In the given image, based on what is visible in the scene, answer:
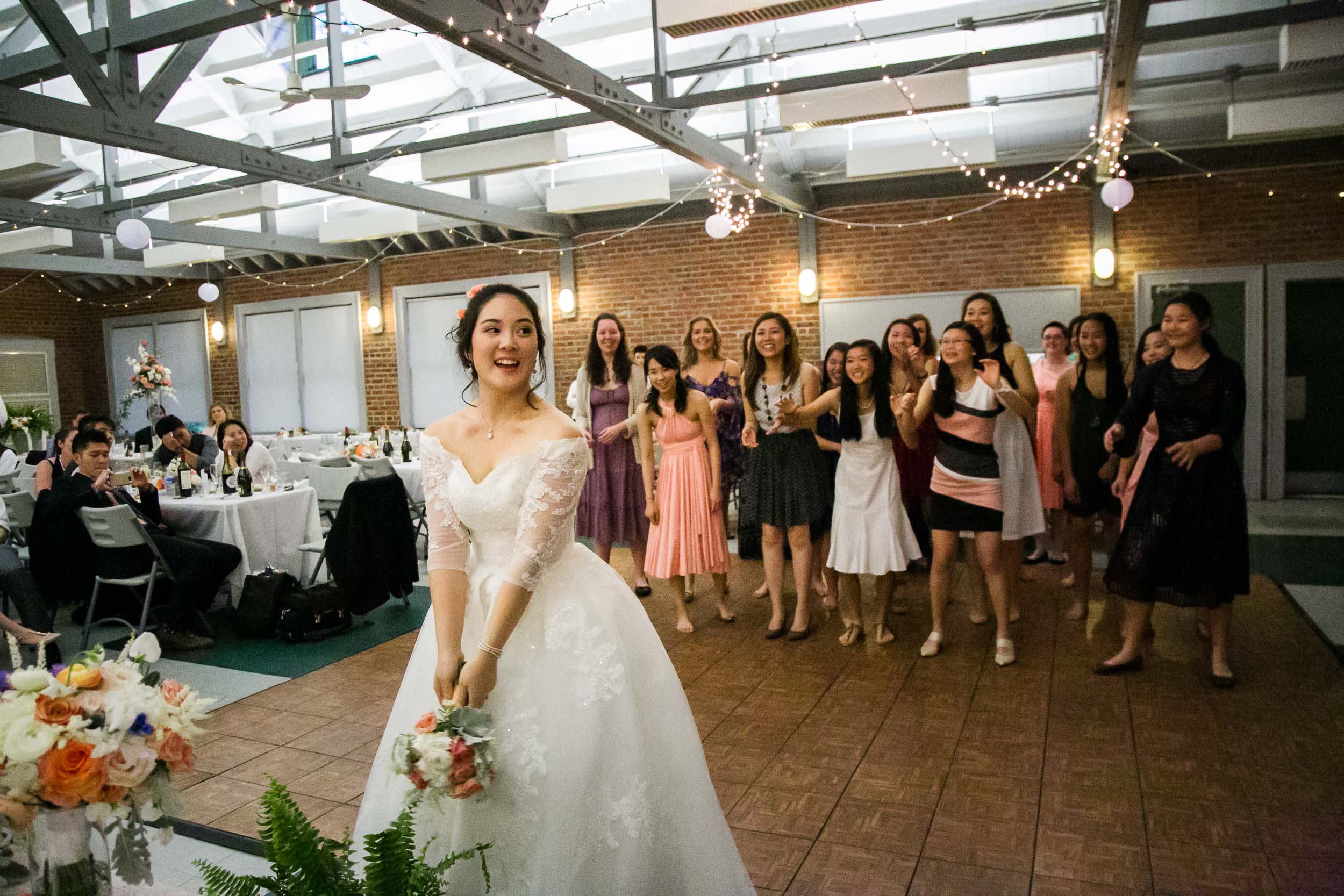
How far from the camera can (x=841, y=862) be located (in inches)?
101

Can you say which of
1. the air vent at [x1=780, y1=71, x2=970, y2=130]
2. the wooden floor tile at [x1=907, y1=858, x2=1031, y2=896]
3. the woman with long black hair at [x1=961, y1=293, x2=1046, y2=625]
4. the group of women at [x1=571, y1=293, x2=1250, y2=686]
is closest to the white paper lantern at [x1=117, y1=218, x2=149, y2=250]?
the group of women at [x1=571, y1=293, x2=1250, y2=686]

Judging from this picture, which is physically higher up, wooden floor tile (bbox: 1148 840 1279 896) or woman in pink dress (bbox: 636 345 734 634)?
woman in pink dress (bbox: 636 345 734 634)

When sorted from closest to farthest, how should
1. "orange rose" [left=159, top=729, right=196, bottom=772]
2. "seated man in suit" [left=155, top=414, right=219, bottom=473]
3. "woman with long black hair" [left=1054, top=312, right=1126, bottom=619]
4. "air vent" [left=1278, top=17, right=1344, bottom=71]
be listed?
"orange rose" [left=159, top=729, right=196, bottom=772] < "woman with long black hair" [left=1054, top=312, right=1126, bottom=619] < "air vent" [left=1278, top=17, right=1344, bottom=71] < "seated man in suit" [left=155, top=414, right=219, bottom=473]

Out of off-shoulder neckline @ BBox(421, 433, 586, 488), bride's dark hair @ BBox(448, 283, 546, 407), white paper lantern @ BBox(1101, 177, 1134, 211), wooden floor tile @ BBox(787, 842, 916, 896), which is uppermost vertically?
white paper lantern @ BBox(1101, 177, 1134, 211)

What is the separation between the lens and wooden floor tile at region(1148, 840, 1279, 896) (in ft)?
7.77

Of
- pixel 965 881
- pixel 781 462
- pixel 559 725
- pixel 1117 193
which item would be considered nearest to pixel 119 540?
pixel 781 462

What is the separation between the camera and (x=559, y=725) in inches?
73.4

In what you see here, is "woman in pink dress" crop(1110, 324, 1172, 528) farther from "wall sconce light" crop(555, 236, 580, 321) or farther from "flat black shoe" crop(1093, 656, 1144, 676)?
"wall sconce light" crop(555, 236, 580, 321)

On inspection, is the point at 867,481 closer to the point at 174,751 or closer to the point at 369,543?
the point at 369,543

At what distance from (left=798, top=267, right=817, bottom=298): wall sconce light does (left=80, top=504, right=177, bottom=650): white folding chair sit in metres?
6.64

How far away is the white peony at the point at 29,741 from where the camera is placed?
1194mm

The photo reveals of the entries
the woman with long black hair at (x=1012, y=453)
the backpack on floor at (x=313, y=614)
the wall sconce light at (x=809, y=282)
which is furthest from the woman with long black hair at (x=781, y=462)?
the wall sconce light at (x=809, y=282)

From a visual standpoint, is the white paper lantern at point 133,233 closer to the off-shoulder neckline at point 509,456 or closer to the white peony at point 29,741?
the off-shoulder neckline at point 509,456

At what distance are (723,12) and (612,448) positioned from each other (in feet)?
7.80
